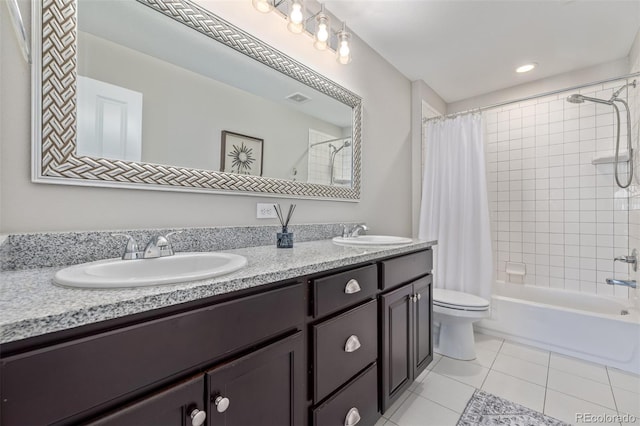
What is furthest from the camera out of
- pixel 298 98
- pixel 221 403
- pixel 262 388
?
pixel 298 98

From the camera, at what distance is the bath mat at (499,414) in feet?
4.58

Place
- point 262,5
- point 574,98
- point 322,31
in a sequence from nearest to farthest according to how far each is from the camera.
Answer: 1. point 262,5
2. point 322,31
3. point 574,98

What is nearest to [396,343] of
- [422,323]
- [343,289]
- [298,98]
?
[422,323]

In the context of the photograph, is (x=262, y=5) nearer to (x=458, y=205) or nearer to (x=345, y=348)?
(x=345, y=348)

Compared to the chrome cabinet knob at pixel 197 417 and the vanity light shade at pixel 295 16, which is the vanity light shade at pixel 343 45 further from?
the chrome cabinet knob at pixel 197 417

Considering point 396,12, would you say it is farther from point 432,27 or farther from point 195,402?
point 195,402

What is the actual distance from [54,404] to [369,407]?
3.81 feet

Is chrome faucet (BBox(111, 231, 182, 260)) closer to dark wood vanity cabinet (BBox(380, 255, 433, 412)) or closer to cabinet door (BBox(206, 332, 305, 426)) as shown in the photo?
cabinet door (BBox(206, 332, 305, 426))

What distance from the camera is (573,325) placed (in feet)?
6.63

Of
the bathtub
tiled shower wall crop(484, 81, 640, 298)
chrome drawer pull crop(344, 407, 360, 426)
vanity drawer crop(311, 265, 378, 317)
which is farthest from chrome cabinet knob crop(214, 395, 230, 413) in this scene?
tiled shower wall crop(484, 81, 640, 298)

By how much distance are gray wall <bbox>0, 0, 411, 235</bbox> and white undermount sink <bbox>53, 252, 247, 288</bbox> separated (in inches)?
8.5

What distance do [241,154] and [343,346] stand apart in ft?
3.25

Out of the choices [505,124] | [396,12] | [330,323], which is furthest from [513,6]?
[330,323]

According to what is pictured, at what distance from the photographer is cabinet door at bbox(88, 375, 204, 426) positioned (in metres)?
0.52
